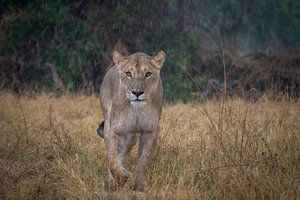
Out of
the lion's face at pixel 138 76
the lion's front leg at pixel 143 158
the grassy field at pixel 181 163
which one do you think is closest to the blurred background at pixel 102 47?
the grassy field at pixel 181 163

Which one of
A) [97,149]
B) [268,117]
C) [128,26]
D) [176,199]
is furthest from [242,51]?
[176,199]

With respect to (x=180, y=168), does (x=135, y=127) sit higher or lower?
higher

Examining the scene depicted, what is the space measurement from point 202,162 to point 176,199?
0.92 metres

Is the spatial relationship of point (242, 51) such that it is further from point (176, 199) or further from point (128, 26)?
point (176, 199)

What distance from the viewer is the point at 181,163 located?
5.67 m

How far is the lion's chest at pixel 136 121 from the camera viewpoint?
17.7 feet

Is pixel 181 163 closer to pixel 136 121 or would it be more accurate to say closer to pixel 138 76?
pixel 136 121

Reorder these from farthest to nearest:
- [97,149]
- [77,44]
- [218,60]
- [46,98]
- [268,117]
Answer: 1. [218,60]
2. [77,44]
3. [46,98]
4. [268,117]
5. [97,149]

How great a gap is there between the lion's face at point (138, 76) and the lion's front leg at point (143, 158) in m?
0.36

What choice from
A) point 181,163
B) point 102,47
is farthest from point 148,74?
point 102,47

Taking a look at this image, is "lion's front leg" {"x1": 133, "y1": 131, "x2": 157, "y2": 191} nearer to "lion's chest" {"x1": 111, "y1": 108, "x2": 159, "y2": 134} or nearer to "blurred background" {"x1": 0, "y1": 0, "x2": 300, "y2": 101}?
"lion's chest" {"x1": 111, "y1": 108, "x2": 159, "y2": 134}

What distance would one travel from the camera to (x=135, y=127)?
214 inches

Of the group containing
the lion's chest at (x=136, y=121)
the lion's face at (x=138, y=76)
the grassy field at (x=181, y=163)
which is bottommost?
the grassy field at (x=181, y=163)

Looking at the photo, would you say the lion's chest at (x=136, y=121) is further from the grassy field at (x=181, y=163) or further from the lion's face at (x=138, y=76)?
the grassy field at (x=181, y=163)
